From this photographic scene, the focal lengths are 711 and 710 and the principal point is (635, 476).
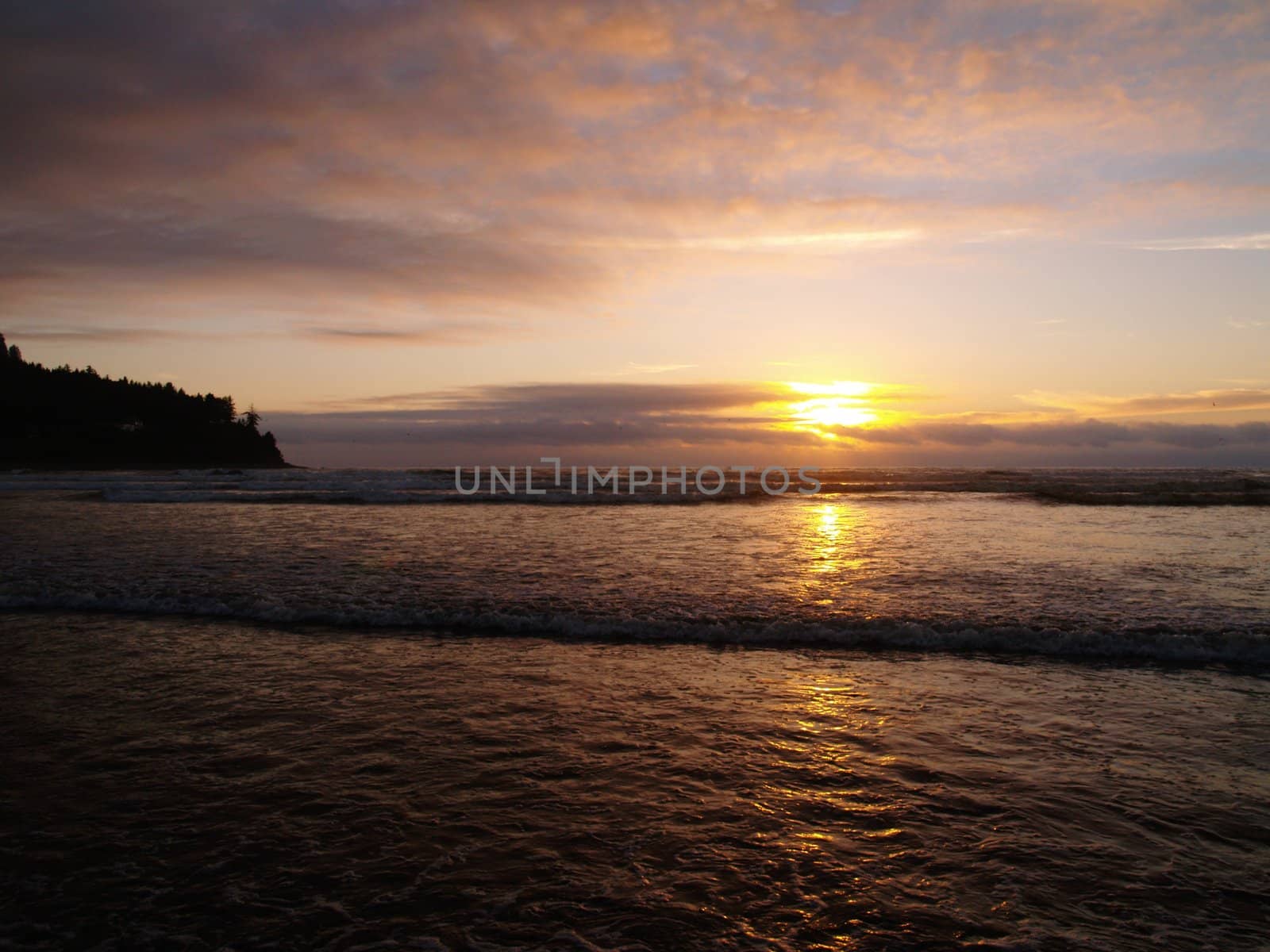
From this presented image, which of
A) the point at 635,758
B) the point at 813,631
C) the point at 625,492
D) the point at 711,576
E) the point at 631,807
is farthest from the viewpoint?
the point at 625,492

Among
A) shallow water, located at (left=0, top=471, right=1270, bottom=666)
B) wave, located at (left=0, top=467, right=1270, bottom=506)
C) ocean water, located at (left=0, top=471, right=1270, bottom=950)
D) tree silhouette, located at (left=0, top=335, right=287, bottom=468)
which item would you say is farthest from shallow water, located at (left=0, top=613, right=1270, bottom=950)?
tree silhouette, located at (left=0, top=335, right=287, bottom=468)

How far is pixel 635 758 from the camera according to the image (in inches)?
222

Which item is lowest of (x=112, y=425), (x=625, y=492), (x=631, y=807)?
(x=631, y=807)

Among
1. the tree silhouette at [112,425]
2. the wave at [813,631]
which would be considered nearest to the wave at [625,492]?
the wave at [813,631]

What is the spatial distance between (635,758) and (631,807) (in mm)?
747

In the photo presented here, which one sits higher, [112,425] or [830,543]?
[112,425]

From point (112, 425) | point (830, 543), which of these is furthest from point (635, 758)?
point (112, 425)

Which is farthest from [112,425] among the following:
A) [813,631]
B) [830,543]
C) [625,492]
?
[813,631]

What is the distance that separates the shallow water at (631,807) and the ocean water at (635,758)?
3 centimetres

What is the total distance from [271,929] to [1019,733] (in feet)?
19.1

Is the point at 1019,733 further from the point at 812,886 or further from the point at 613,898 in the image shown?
the point at 613,898

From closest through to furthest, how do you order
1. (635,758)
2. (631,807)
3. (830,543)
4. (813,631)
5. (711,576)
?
1. (631,807)
2. (635,758)
3. (813,631)
4. (711,576)
5. (830,543)

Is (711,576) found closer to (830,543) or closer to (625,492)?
(830,543)

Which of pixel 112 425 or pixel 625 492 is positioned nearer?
pixel 625 492
